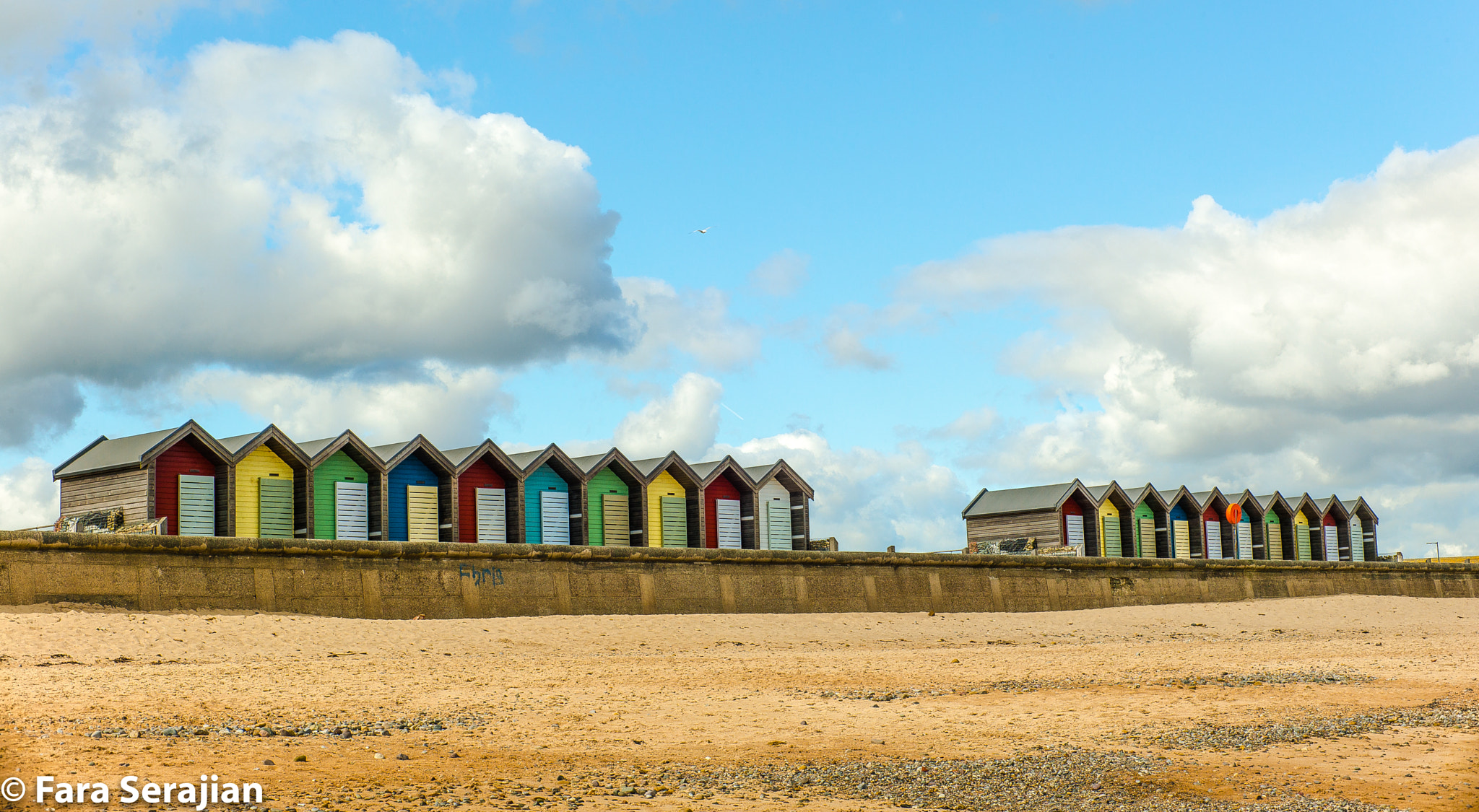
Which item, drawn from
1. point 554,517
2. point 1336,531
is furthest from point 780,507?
point 1336,531

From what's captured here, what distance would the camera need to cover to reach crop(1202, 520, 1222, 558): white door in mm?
45000

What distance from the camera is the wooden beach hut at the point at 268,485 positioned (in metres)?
27.0

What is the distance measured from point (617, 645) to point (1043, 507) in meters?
24.7

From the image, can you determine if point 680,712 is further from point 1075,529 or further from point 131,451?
point 1075,529

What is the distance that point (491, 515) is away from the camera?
30891 mm

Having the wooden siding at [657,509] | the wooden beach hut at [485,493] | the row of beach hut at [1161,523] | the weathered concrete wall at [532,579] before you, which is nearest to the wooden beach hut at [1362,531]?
the row of beach hut at [1161,523]

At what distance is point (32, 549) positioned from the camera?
16.9 metres

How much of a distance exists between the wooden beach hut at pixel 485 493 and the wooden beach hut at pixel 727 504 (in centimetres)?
544

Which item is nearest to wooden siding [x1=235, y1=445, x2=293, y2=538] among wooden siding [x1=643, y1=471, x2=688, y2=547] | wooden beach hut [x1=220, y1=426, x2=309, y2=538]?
wooden beach hut [x1=220, y1=426, x2=309, y2=538]

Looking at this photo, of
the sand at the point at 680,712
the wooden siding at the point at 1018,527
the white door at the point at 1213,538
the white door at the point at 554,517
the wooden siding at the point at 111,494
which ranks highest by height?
the wooden siding at the point at 111,494

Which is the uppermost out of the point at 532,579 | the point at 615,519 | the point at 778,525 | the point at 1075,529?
the point at 615,519

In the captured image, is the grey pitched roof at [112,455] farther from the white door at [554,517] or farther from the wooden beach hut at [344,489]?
the white door at [554,517]

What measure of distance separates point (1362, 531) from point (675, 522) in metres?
32.9

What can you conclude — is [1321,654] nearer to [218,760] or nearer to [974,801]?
[974,801]
